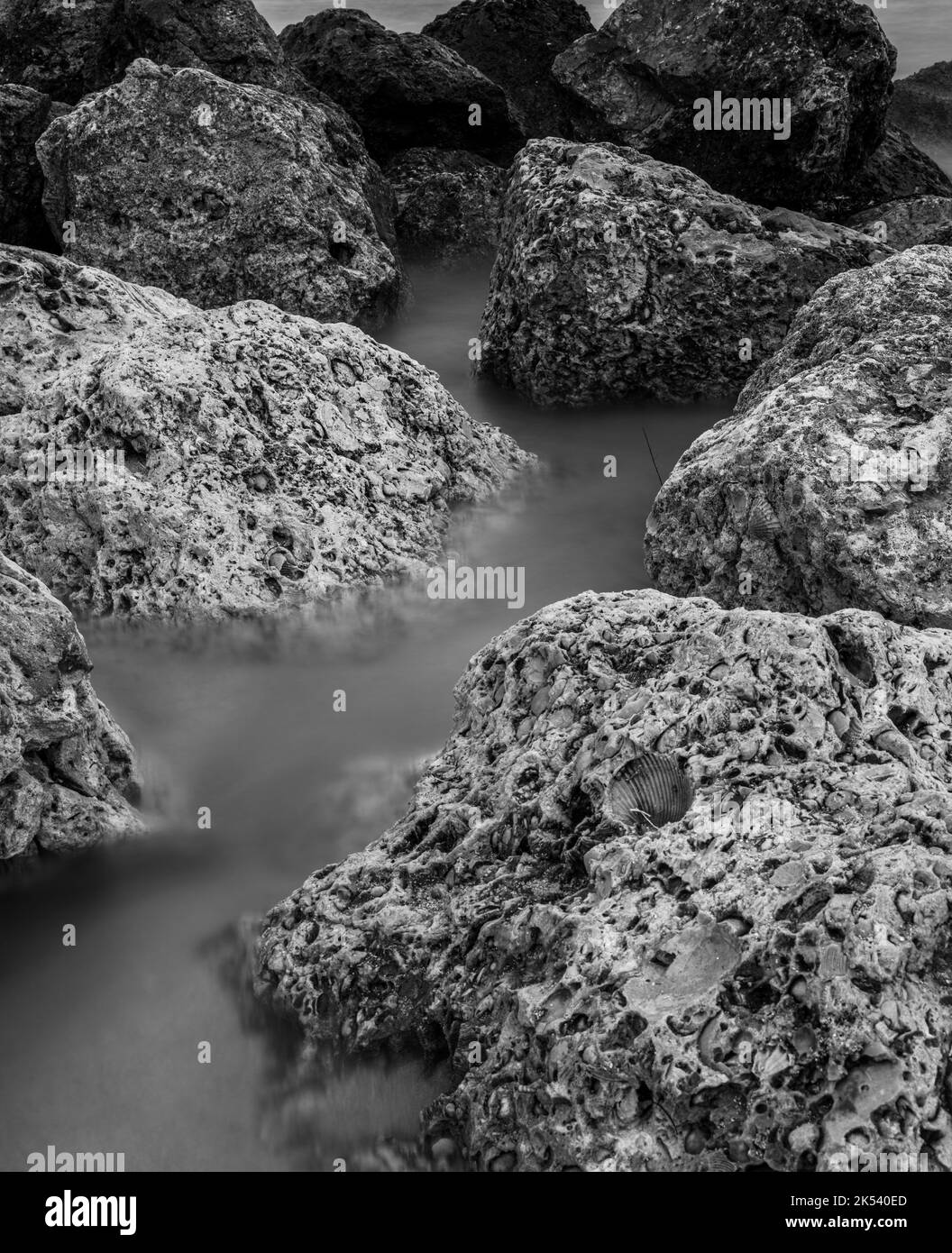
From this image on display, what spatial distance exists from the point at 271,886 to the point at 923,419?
3.37 meters

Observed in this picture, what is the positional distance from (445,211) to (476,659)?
9094 millimetres

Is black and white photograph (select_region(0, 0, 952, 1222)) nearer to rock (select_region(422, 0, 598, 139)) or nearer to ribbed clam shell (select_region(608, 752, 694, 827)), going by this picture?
ribbed clam shell (select_region(608, 752, 694, 827))

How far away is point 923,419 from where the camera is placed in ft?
18.2

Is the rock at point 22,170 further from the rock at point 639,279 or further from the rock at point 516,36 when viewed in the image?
the rock at point 516,36

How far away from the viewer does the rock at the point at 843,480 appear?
5.21m

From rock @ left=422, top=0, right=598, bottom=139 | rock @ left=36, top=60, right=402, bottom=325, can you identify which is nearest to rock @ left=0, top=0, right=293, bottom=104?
rock @ left=36, top=60, right=402, bottom=325

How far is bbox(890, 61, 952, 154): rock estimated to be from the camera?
20.3m

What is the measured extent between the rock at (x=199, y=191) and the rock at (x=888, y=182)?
211 inches

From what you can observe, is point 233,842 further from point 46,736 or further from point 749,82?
point 749,82

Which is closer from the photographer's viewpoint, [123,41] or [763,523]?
[763,523]

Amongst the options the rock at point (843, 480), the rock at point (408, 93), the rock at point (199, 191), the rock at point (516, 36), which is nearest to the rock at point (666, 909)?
the rock at point (843, 480)

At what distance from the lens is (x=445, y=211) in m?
12.5

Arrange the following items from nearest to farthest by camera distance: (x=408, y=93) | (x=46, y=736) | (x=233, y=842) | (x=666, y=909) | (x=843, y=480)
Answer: (x=666, y=909), (x=46, y=736), (x=233, y=842), (x=843, y=480), (x=408, y=93)

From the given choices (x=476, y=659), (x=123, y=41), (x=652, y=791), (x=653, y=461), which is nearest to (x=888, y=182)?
(x=653, y=461)
